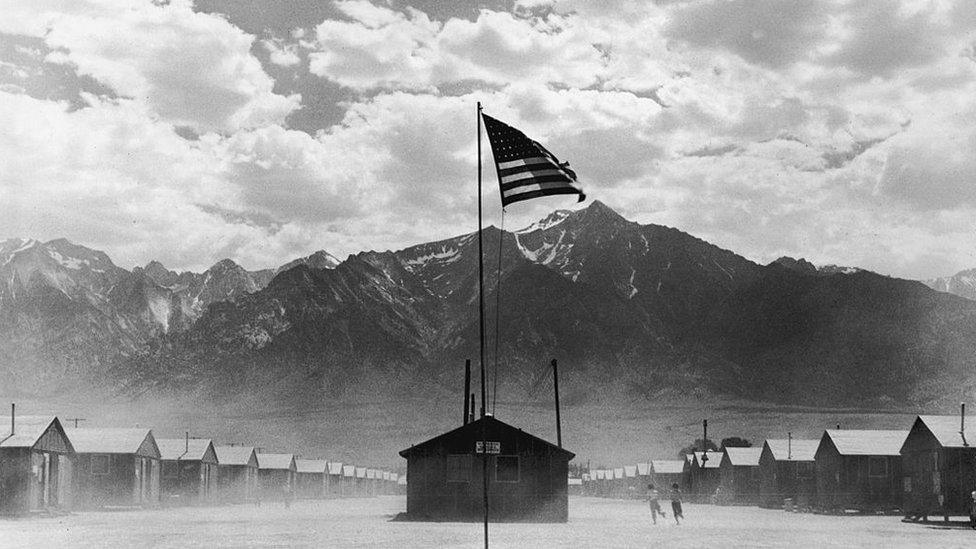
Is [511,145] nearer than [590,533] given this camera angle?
Yes

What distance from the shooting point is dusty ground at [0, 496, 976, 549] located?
47.2m

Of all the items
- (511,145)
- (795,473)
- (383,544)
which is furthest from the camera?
(795,473)

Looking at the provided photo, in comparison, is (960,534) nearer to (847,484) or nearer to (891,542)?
(891,542)

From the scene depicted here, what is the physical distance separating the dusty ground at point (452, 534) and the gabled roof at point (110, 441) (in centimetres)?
2121

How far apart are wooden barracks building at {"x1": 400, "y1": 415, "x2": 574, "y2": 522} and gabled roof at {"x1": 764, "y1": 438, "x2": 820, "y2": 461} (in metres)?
48.1

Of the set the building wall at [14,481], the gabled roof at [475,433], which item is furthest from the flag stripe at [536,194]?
the building wall at [14,481]

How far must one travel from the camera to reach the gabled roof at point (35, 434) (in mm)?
71562

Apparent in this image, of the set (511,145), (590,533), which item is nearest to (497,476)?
(590,533)

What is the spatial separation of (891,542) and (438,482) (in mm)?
24333

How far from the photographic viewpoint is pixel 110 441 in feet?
307

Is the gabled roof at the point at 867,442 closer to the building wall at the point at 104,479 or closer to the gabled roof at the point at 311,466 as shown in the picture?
the building wall at the point at 104,479

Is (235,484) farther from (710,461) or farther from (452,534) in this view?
(452,534)

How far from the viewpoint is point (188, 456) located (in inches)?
4353

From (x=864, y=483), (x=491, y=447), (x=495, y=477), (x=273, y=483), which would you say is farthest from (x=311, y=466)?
(x=491, y=447)
